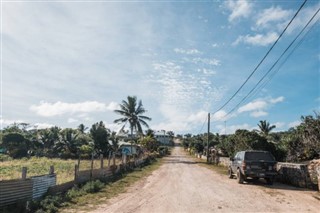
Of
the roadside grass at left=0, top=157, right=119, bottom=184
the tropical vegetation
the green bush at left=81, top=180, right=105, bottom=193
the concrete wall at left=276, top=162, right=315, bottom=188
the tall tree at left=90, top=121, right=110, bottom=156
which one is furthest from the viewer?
the tall tree at left=90, top=121, right=110, bottom=156

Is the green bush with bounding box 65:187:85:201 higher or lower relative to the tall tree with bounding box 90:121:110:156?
lower

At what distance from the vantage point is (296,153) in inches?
982

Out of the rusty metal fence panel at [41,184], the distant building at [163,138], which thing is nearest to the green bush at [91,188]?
the rusty metal fence panel at [41,184]

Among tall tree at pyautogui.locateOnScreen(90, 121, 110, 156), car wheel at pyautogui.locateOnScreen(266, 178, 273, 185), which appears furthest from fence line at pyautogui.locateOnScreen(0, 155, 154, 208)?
tall tree at pyautogui.locateOnScreen(90, 121, 110, 156)

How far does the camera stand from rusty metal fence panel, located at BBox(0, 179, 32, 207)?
378 inches

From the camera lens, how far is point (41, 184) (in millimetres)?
11875

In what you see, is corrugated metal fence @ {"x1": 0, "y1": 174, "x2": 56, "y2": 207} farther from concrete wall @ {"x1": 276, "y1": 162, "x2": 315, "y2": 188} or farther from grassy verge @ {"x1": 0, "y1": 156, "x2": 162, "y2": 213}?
concrete wall @ {"x1": 276, "y1": 162, "x2": 315, "y2": 188}

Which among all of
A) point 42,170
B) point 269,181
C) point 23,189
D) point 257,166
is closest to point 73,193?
point 23,189

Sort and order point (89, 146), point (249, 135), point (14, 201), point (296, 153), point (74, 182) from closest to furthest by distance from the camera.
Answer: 1. point (14, 201)
2. point (74, 182)
3. point (296, 153)
4. point (249, 135)
5. point (89, 146)

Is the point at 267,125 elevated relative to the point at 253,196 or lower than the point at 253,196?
elevated

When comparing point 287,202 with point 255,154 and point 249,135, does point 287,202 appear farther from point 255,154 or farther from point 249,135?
point 249,135

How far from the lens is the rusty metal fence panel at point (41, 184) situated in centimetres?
1133

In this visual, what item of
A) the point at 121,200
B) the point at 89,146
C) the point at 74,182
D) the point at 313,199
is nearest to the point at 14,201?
the point at 121,200

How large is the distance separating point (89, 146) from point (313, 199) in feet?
150
